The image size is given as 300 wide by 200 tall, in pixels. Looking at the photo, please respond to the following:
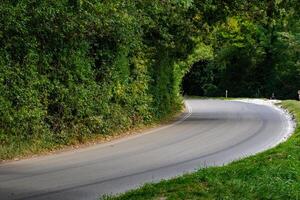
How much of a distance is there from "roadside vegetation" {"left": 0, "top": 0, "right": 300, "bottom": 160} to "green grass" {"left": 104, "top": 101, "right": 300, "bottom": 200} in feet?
11.6

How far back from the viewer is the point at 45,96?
17250 millimetres

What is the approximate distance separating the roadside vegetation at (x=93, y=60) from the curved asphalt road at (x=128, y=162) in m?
1.18

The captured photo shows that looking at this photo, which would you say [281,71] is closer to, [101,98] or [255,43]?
[255,43]

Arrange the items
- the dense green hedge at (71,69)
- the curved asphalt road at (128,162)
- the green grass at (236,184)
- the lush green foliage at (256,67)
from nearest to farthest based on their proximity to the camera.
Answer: the green grass at (236,184) → the curved asphalt road at (128,162) → the dense green hedge at (71,69) → the lush green foliage at (256,67)

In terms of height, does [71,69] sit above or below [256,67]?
above

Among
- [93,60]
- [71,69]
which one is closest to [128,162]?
[71,69]

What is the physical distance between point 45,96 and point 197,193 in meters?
8.82

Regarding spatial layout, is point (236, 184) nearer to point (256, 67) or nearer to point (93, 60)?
point (93, 60)

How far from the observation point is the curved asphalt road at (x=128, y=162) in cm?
1139

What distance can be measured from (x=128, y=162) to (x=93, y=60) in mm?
6303

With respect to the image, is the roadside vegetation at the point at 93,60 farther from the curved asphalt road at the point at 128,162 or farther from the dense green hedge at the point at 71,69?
the curved asphalt road at the point at 128,162

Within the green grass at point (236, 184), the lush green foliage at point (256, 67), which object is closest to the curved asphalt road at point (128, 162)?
the green grass at point (236, 184)

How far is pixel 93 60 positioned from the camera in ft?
65.9

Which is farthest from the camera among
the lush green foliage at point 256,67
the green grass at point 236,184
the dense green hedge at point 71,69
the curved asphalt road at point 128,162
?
the lush green foliage at point 256,67
